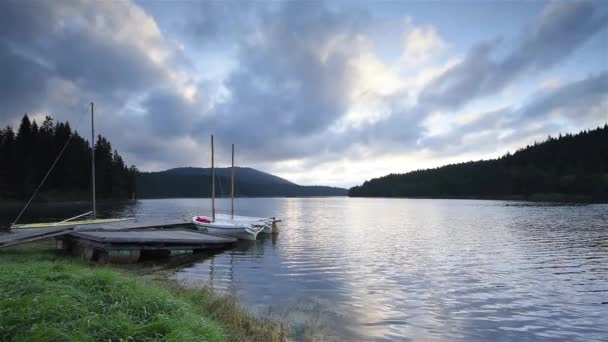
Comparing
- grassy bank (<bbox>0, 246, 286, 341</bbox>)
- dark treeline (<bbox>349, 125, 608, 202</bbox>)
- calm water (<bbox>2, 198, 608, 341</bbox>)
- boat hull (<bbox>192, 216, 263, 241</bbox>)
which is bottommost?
calm water (<bbox>2, 198, 608, 341</bbox>)

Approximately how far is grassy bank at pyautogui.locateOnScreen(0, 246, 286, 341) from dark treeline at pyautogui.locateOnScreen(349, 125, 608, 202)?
14394 cm

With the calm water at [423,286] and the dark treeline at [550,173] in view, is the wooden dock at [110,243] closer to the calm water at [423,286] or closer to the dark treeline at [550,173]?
the calm water at [423,286]

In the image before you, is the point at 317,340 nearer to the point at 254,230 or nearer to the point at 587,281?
the point at 587,281

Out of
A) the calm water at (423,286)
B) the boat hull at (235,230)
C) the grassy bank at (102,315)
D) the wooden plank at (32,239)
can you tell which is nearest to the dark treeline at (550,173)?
the calm water at (423,286)

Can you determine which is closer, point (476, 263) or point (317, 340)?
point (317, 340)

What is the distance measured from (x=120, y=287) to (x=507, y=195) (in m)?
185

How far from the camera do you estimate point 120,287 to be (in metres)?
8.52

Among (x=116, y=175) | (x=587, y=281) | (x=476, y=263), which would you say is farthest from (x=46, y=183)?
(x=587, y=281)

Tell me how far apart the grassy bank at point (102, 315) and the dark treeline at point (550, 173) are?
144 m

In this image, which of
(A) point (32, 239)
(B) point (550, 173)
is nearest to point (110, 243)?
(A) point (32, 239)

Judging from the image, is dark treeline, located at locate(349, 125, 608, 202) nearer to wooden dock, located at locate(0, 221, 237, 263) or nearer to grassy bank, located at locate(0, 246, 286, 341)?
wooden dock, located at locate(0, 221, 237, 263)

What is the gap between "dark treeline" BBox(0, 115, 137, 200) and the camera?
79000 millimetres

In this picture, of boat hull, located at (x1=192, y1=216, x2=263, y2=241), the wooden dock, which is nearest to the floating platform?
the wooden dock

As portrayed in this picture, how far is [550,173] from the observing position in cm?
15025
